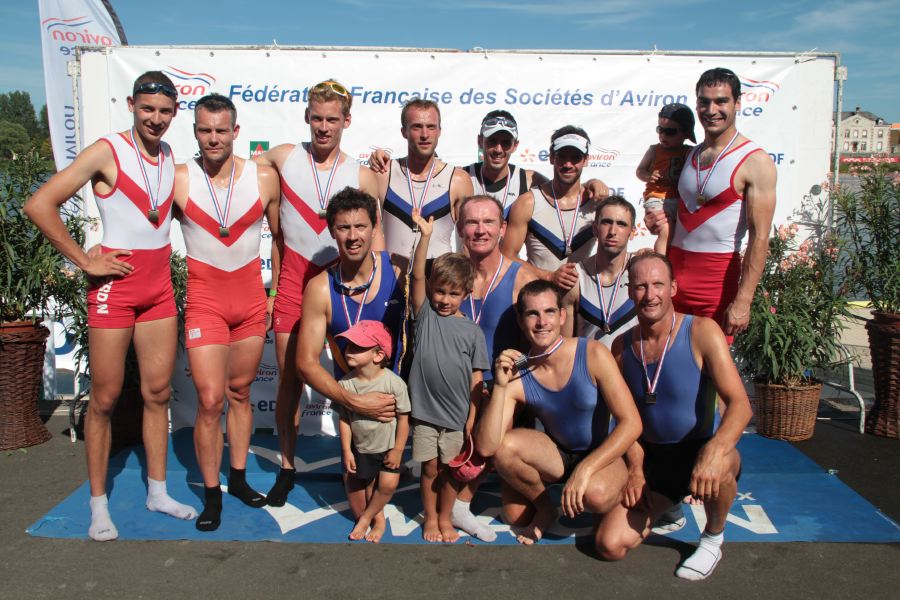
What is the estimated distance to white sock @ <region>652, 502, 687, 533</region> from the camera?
3.53 metres

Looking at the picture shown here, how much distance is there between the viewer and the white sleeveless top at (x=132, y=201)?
342cm

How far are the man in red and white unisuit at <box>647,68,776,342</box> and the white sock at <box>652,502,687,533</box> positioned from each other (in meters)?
0.97

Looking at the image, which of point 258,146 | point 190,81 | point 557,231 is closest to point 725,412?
point 557,231

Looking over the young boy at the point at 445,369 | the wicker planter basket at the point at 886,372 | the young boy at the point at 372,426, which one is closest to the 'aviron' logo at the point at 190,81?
the young boy at the point at 372,426

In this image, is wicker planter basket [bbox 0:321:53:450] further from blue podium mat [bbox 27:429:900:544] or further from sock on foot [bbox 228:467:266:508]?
sock on foot [bbox 228:467:266:508]

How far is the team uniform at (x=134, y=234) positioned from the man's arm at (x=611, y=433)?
2217mm

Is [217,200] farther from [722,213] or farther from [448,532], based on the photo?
[722,213]

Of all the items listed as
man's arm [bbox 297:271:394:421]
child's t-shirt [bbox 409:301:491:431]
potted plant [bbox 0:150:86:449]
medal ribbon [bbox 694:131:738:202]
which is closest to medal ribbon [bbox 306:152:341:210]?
man's arm [bbox 297:271:394:421]

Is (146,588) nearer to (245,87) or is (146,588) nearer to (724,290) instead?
(724,290)

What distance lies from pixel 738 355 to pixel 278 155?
11.4 feet

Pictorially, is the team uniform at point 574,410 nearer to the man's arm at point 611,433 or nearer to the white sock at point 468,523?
the man's arm at point 611,433

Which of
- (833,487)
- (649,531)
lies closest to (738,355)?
(833,487)

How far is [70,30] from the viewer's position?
23.5 feet

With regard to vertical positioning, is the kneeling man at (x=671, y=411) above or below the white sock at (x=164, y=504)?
above
